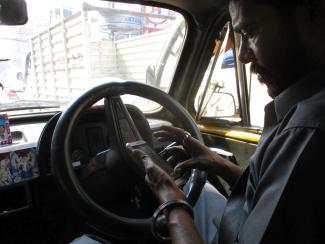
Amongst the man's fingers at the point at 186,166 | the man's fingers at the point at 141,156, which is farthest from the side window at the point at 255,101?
Answer: the man's fingers at the point at 141,156

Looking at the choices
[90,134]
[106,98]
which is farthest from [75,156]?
[106,98]

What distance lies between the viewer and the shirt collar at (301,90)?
868 mm

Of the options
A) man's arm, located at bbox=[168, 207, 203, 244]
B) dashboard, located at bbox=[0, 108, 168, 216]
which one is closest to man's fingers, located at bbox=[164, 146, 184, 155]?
dashboard, located at bbox=[0, 108, 168, 216]

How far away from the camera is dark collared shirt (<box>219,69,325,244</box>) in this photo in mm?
714

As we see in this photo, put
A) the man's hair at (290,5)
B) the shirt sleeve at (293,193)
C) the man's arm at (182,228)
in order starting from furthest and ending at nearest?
1. the man's arm at (182,228)
2. the man's hair at (290,5)
3. the shirt sleeve at (293,193)

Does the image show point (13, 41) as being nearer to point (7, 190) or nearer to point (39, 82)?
point (39, 82)

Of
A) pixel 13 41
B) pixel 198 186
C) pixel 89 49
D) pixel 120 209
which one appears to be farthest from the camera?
pixel 89 49

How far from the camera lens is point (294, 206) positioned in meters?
0.73

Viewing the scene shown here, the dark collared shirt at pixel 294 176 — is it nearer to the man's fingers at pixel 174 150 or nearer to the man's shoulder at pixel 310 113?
the man's shoulder at pixel 310 113

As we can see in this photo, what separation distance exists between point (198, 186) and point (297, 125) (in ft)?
2.16

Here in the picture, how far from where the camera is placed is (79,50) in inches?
93.5

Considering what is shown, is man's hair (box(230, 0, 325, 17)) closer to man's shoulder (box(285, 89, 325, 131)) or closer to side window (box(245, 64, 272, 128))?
man's shoulder (box(285, 89, 325, 131))

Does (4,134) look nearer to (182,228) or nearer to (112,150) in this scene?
(112,150)

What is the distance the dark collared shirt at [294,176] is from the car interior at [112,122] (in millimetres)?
531
